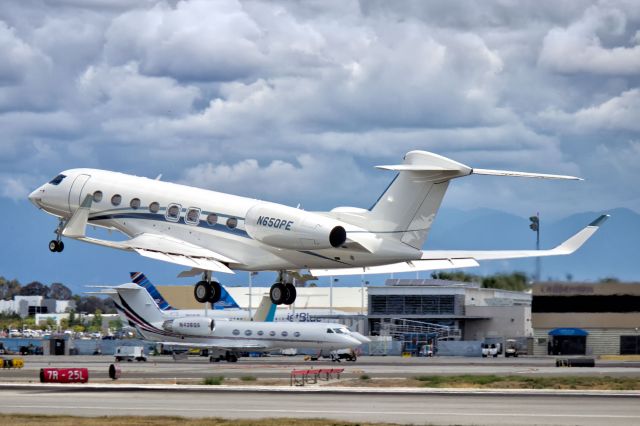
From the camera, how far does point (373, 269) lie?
4944 centimetres

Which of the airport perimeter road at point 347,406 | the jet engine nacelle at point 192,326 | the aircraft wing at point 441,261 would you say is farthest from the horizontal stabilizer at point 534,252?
the jet engine nacelle at point 192,326

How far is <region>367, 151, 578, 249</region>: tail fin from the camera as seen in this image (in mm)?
44594

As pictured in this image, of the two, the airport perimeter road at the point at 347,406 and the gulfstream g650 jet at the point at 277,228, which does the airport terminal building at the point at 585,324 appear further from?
the gulfstream g650 jet at the point at 277,228

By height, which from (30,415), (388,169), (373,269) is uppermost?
(388,169)

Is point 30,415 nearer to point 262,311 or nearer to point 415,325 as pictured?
point 262,311

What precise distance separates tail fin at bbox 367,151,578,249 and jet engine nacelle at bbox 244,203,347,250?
198 centimetres

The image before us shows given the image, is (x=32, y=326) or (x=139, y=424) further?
(x=32, y=326)

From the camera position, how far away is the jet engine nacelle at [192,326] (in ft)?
301

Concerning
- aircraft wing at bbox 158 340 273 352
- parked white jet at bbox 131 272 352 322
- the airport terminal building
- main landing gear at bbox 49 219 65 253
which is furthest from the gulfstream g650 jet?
the airport terminal building

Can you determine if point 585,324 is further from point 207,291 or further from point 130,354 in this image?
point 207,291

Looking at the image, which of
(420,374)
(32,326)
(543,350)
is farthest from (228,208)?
(32,326)

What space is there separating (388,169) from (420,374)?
2684cm

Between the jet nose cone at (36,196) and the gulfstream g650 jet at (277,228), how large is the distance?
2.20 metres

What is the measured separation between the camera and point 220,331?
300 feet
